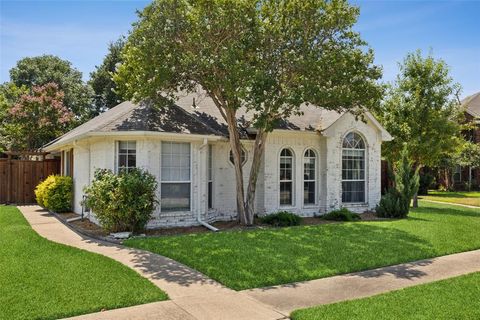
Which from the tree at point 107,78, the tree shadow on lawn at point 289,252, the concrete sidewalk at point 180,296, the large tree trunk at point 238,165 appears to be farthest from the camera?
the tree at point 107,78

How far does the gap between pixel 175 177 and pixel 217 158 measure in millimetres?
2219

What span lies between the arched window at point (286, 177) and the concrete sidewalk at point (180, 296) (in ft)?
24.8

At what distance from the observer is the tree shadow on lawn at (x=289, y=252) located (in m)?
A: 7.68

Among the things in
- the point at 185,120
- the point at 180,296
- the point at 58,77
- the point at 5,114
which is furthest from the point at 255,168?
the point at 58,77

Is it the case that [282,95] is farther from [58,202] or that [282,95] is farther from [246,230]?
[58,202]

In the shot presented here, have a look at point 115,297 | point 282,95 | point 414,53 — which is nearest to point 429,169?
point 414,53

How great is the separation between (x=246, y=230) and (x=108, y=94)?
24369 mm

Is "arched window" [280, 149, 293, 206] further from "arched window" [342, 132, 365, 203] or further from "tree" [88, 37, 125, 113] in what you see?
"tree" [88, 37, 125, 113]

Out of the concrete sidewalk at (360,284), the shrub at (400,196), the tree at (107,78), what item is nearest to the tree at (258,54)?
the shrub at (400,196)

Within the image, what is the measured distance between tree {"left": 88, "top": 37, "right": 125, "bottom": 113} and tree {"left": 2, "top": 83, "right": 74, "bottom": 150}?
663 centimetres

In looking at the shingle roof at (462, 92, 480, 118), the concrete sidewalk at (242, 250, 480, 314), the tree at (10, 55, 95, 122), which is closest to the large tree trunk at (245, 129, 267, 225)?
the concrete sidewalk at (242, 250, 480, 314)

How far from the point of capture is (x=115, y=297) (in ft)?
20.3

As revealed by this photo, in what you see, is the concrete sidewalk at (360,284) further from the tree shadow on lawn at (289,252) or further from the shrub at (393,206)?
the shrub at (393,206)

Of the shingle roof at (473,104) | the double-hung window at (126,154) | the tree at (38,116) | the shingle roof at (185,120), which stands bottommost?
the double-hung window at (126,154)
